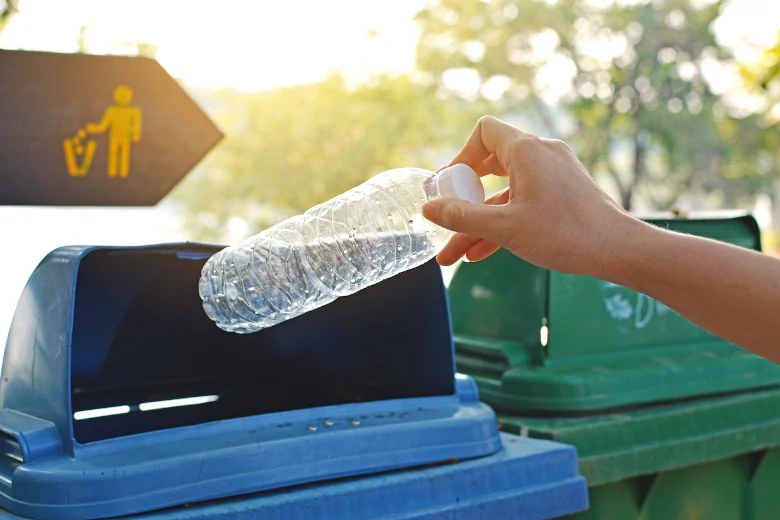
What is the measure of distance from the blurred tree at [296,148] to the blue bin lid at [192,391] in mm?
11883

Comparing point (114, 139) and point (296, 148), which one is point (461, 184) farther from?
point (296, 148)

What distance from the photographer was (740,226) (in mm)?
3398

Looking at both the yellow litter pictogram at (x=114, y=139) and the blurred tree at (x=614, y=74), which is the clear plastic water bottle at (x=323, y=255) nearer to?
the yellow litter pictogram at (x=114, y=139)

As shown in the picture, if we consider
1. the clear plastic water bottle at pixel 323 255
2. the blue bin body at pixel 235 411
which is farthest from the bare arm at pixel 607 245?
the blue bin body at pixel 235 411

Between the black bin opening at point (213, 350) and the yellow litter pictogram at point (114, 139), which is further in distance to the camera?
the yellow litter pictogram at point (114, 139)

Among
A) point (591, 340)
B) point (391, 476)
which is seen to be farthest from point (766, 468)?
point (391, 476)

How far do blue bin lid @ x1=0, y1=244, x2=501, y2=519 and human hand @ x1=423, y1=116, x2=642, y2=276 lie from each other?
2.54ft

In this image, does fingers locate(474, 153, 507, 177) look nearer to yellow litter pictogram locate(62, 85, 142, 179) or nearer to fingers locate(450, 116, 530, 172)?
fingers locate(450, 116, 530, 172)

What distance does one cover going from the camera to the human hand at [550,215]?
136 cm

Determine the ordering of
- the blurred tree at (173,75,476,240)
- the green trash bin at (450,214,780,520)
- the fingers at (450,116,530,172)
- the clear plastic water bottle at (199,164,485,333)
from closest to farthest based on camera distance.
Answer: the fingers at (450,116,530,172)
the clear plastic water bottle at (199,164,485,333)
the green trash bin at (450,214,780,520)
the blurred tree at (173,75,476,240)

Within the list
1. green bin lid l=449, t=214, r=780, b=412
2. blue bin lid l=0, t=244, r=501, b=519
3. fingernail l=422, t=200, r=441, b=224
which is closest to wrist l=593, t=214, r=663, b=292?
fingernail l=422, t=200, r=441, b=224

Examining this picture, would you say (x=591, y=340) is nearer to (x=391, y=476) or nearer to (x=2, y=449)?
(x=391, y=476)

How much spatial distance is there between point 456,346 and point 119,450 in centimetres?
138

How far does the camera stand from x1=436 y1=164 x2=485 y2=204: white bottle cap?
5.21 feet
